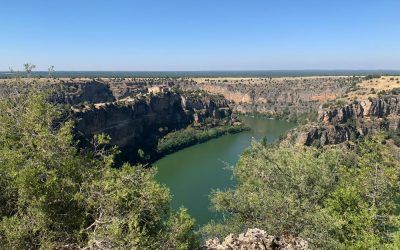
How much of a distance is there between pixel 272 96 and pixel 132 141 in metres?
73.9

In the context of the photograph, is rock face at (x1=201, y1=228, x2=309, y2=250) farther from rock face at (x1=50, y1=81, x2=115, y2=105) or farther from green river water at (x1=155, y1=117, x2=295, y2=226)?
rock face at (x1=50, y1=81, x2=115, y2=105)

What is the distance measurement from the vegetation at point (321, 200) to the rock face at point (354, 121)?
46.2m

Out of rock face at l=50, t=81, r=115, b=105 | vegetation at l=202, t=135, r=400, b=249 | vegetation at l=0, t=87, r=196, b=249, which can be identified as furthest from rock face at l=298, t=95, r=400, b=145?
rock face at l=50, t=81, r=115, b=105

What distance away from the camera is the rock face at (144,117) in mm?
63838

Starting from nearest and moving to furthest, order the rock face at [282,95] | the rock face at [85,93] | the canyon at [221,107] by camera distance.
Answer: the canyon at [221,107]
the rock face at [85,93]
the rock face at [282,95]

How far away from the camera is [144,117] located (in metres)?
83.9

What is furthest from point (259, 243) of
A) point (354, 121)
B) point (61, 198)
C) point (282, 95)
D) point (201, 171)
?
point (282, 95)

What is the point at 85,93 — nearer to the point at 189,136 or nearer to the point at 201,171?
the point at 189,136

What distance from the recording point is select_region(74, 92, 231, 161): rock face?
6384cm

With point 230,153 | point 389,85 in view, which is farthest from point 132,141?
point 389,85

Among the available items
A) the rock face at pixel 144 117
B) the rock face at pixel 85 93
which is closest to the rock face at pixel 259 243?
the rock face at pixel 144 117

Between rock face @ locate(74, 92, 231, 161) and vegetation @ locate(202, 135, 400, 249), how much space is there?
3684cm

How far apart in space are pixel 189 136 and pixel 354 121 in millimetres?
32839

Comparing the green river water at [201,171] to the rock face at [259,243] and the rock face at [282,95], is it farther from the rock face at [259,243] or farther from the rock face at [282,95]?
the rock face at [282,95]
